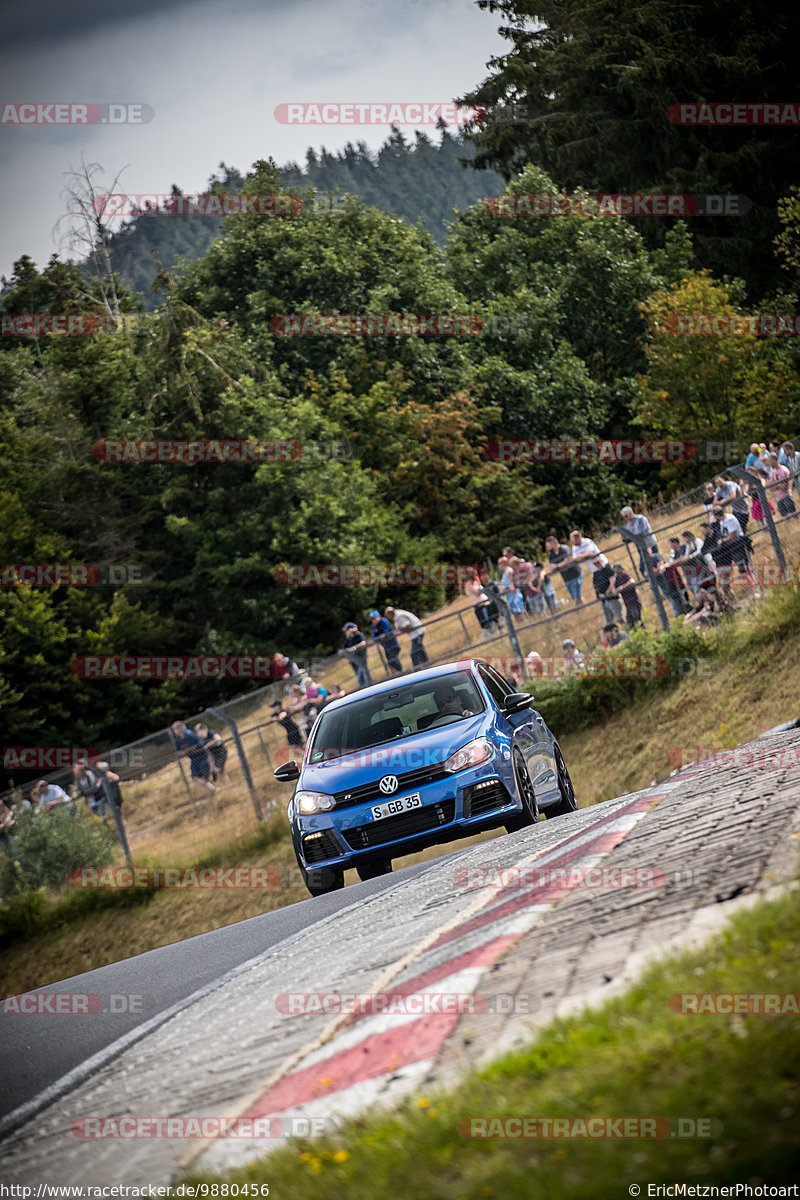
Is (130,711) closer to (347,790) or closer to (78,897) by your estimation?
(78,897)

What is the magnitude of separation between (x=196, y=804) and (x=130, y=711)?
21.6m

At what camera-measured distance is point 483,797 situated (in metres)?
10.6

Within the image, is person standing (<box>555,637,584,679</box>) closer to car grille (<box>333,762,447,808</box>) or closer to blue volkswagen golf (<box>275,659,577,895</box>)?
blue volkswagen golf (<box>275,659,577,895</box>)

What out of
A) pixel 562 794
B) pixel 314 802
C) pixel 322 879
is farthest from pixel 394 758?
pixel 562 794

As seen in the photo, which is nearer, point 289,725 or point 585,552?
point 585,552

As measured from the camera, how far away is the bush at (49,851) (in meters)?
19.1

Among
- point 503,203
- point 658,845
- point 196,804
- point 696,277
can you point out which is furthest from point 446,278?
point 658,845

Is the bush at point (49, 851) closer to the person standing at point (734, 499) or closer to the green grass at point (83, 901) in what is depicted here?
the green grass at point (83, 901)

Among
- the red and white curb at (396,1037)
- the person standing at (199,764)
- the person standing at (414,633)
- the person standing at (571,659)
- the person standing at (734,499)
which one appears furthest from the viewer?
the person standing at (414,633)

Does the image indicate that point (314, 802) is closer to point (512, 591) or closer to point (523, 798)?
point (523, 798)

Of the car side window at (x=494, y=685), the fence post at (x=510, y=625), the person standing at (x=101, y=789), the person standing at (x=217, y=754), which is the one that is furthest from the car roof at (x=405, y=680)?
the person standing at (x=101, y=789)

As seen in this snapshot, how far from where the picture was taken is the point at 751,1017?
3277 mm

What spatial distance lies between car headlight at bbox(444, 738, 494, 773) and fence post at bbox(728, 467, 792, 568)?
8010mm

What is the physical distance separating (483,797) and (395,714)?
140 cm
